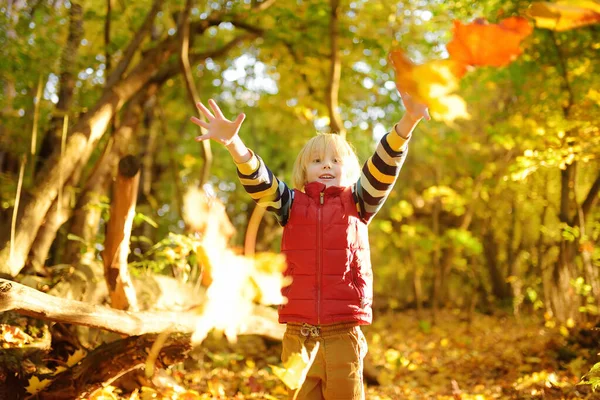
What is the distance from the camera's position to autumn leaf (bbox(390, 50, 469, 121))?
174 centimetres

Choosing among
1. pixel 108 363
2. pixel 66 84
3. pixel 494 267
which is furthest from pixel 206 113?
pixel 494 267

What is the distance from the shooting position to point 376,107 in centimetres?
844

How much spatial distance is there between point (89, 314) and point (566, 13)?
8.34 ft

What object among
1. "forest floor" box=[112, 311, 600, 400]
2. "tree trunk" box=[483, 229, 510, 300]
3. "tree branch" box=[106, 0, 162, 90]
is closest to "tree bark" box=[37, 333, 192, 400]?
"forest floor" box=[112, 311, 600, 400]

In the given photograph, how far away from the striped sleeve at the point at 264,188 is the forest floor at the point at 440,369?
1.12m

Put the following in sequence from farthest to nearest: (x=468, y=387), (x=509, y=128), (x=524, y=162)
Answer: (x=509, y=128) → (x=468, y=387) → (x=524, y=162)

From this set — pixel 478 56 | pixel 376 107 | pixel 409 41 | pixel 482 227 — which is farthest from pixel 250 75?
pixel 478 56

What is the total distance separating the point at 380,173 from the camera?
2.73m

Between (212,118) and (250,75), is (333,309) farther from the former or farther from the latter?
(250,75)

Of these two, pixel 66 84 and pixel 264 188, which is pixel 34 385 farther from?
pixel 66 84

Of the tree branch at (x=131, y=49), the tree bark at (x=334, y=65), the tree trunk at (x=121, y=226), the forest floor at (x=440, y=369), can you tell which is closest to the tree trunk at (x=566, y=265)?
the forest floor at (x=440, y=369)

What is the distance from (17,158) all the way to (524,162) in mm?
5897

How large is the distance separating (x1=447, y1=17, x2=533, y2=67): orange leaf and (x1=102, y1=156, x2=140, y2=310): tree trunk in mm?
2412

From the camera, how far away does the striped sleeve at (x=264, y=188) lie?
273cm
